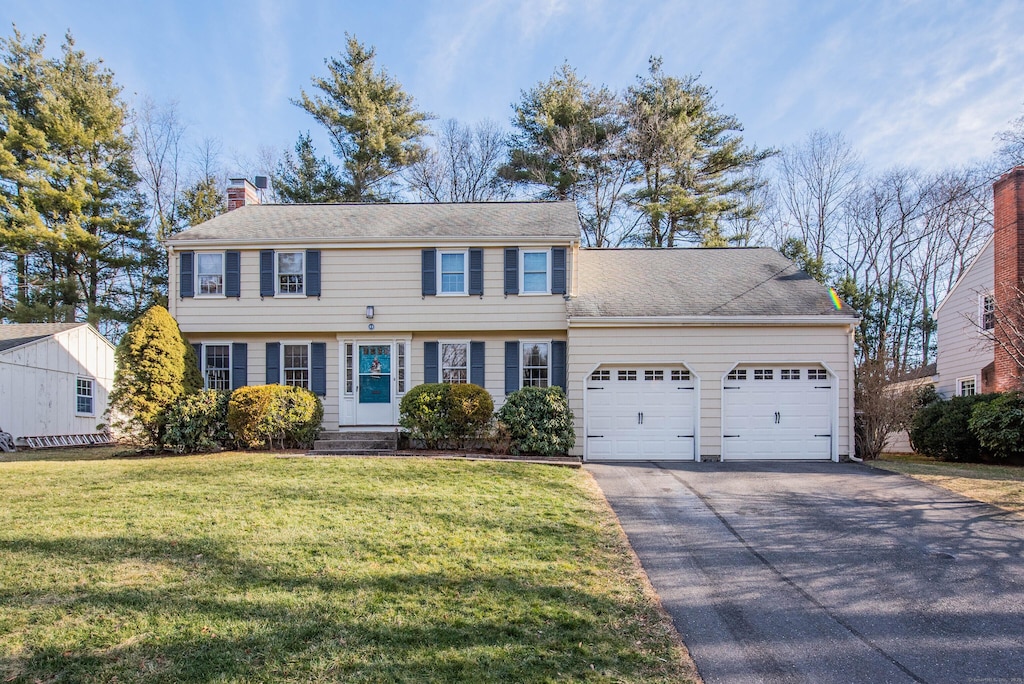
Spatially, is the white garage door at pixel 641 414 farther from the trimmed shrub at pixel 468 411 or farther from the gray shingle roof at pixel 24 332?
the gray shingle roof at pixel 24 332

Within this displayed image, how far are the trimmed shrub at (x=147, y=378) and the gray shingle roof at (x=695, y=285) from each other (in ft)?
27.5

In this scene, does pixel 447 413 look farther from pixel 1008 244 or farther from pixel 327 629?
pixel 1008 244

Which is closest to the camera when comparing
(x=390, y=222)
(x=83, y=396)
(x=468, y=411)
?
Result: (x=468, y=411)

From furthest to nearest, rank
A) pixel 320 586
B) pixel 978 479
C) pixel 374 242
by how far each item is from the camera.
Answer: pixel 374 242, pixel 978 479, pixel 320 586

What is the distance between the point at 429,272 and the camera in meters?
14.9

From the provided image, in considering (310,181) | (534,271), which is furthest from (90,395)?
(534,271)

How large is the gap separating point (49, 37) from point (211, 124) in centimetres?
629

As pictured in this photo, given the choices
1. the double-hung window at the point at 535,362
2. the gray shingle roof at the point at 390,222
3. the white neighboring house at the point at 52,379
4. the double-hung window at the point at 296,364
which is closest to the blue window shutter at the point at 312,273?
the gray shingle roof at the point at 390,222

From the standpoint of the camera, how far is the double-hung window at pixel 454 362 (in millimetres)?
14914

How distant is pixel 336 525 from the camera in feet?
23.9

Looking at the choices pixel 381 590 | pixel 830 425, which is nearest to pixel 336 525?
pixel 381 590

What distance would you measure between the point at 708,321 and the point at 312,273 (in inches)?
353

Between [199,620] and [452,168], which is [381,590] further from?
[452,168]

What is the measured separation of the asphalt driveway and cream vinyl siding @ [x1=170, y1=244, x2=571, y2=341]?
5.77 meters
